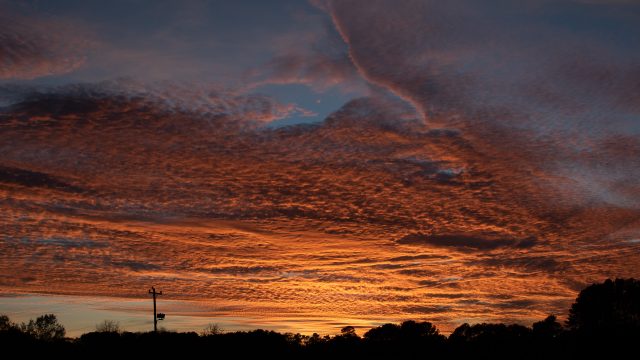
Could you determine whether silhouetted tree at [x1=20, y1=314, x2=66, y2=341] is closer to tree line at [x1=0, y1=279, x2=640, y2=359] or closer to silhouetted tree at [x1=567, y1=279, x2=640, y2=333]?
tree line at [x1=0, y1=279, x2=640, y2=359]

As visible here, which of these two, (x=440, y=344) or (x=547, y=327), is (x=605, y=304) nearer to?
(x=547, y=327)

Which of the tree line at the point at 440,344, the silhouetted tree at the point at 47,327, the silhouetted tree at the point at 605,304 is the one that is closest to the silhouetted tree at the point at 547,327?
the tree line at the point at 440,344

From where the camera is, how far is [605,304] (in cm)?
7188

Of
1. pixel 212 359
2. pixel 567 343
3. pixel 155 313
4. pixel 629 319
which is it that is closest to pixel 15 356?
pixel 155 313

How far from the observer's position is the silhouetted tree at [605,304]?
68.9 metres

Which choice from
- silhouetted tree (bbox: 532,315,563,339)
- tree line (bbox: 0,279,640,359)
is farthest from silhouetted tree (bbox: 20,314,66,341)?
silhouetted tree (bbox: 532,315,563,339)

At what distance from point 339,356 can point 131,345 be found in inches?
1146

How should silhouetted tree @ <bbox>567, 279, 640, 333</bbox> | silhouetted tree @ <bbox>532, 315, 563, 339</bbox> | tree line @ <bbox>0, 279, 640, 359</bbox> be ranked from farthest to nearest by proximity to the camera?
1. silhouetted tree @ <bbox>532, 315, 563, 339</bbox>
2. silhouetted tree @ <bbox>567, 279, 640, 333</bbox>
3. tree line @ <bbox>0, 279, 640, 359</bbox>

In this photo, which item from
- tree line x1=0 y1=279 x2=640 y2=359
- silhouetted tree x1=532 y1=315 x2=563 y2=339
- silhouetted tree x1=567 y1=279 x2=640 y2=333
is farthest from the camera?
silhouetted tree x1=532 y1=315 x2=563 y2=339

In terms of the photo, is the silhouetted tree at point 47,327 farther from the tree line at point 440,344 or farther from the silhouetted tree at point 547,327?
the silhouetted tree at point 547,327

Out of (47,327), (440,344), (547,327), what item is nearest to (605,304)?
(547,327)

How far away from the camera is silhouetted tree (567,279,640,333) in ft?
226

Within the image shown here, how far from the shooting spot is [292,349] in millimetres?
94625

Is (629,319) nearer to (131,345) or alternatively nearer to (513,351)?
(513,351)
